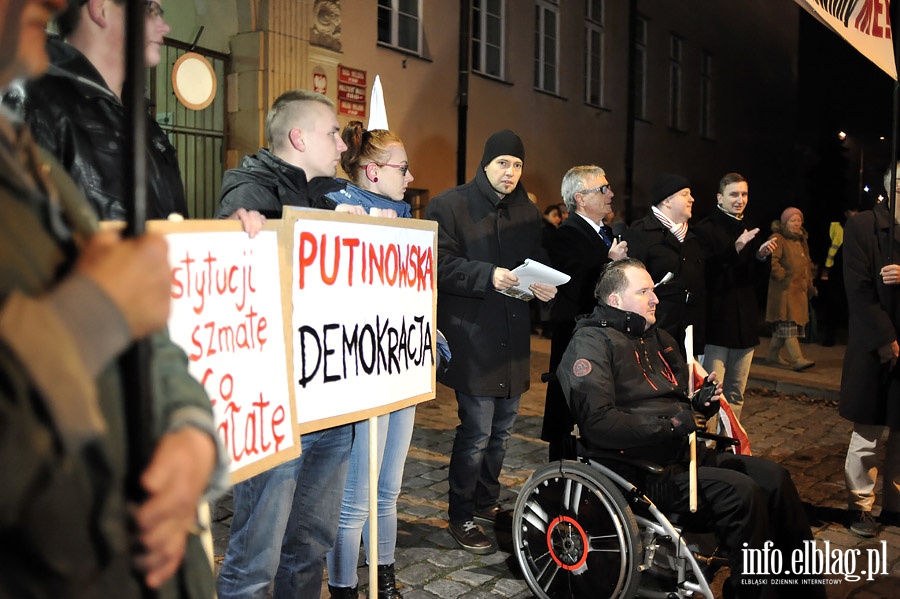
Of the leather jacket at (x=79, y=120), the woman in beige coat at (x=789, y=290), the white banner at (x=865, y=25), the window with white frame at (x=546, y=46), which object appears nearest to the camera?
the leather jacket at (x=79, y=120)

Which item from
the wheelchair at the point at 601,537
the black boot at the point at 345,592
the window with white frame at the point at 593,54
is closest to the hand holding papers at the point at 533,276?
the wheelchair at the point at 601,537

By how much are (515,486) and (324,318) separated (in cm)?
274

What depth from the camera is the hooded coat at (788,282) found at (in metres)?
9.73

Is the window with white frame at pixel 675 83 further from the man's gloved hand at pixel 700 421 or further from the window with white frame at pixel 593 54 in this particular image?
the man's gloved hand at pixel 700 421

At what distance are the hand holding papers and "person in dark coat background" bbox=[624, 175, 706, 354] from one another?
4.77 feet

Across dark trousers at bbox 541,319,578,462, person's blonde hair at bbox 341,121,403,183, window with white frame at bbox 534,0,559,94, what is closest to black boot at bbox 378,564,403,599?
dark trousers at bbox 541,319,578,462

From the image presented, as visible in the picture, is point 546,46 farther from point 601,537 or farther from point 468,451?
point 601,537

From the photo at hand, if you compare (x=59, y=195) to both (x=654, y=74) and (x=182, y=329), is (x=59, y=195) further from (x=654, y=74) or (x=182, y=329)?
(x=654, y=74)

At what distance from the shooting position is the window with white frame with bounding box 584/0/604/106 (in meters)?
17.1

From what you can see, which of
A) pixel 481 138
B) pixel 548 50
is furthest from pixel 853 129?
pixel 481 138

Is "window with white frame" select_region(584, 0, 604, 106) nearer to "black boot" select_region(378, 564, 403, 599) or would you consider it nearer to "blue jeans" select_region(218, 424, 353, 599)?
"black boot" select_region(378, 564, 403, 599)

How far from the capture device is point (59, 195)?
3.72 feet

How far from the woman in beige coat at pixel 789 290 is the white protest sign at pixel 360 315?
7550 millimetres

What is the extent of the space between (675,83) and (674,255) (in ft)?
57.3
